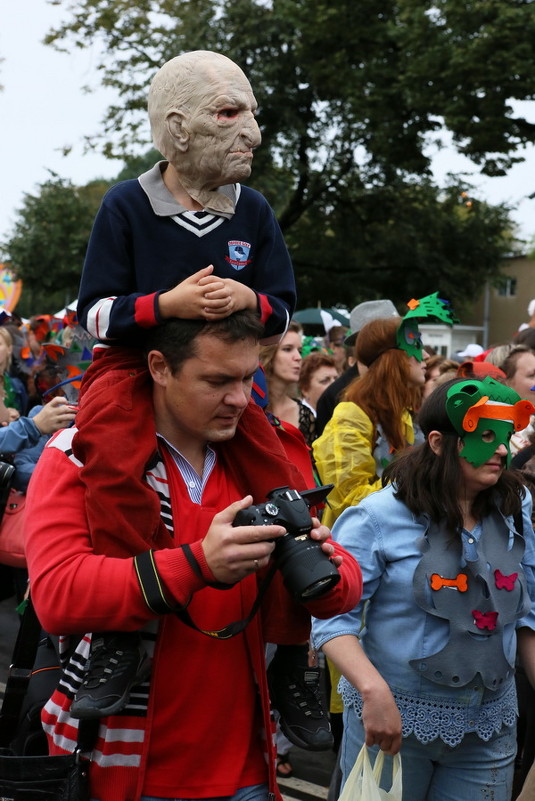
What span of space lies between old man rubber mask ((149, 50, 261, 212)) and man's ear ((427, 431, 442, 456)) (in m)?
1.39

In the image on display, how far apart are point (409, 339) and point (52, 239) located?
25097 millimetres

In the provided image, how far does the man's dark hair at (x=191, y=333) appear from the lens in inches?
86.5

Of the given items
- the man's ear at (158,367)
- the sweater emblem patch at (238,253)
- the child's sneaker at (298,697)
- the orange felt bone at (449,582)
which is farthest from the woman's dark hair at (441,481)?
the man's ear at (158,367)

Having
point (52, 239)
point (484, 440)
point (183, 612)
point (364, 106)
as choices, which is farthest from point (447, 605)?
point (52, 239)

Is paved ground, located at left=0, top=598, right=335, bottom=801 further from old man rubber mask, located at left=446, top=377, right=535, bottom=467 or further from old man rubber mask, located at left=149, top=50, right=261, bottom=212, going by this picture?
old man rubber mask, located at left=149, top=50, right=261, bottom=212

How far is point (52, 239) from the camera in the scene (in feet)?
95.1

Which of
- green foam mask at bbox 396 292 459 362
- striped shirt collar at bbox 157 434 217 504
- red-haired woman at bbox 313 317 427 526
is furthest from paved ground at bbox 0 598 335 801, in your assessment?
striped shirt collar at bbox 157 434 217 504

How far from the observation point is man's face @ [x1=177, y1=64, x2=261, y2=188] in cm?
242

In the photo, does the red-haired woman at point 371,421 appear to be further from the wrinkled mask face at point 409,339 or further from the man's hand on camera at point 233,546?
the man's hand on camera at point 233,546

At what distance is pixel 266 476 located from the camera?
7.80ft

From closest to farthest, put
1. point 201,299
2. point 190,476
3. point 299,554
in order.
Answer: point 299,554, point 201,299, point 190,476

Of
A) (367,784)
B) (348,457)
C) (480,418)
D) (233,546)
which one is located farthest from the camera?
(348,457)

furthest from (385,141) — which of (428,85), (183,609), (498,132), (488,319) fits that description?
(488,319)

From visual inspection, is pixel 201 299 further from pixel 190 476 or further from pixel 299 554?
pixel 299 554
